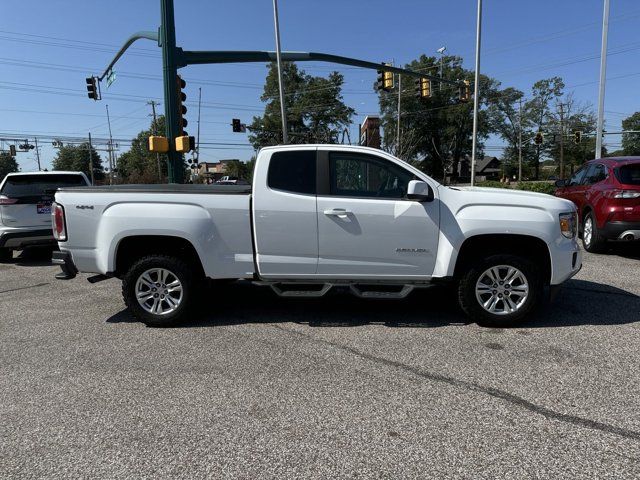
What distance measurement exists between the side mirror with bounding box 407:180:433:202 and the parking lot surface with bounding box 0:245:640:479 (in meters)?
1.38

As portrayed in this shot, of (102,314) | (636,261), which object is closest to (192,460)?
(102,314)

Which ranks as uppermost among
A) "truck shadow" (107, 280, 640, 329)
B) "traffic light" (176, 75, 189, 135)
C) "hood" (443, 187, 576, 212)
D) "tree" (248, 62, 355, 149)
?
"tree" (248, 62, 355, 149)

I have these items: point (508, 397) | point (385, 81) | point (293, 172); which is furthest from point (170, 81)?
point (508, 397)

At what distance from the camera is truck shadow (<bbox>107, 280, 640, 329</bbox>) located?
528 cm

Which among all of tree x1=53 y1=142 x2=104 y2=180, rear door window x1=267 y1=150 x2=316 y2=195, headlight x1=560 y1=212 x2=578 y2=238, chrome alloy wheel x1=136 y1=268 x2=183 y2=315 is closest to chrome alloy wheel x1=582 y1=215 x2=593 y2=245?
headlight x1=560 y1=212 x2=578 y2=238

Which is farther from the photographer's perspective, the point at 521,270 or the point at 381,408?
the point at 521,270

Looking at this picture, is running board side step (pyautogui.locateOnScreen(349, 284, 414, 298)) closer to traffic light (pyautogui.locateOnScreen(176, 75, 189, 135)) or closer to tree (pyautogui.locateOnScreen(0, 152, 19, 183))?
traffic light (pyautogui.locateOnScreen(176, 75, 189, 135))

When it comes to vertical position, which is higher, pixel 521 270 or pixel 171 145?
pixel 171 145

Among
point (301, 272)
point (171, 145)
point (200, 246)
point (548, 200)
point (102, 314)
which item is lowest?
point (102, 314)

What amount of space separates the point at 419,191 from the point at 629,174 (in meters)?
5.65

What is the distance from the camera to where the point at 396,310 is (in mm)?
5754

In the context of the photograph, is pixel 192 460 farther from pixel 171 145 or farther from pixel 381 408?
pixel 171 145

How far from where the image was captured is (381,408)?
3369 mm

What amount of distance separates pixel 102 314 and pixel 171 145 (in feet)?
28.5
